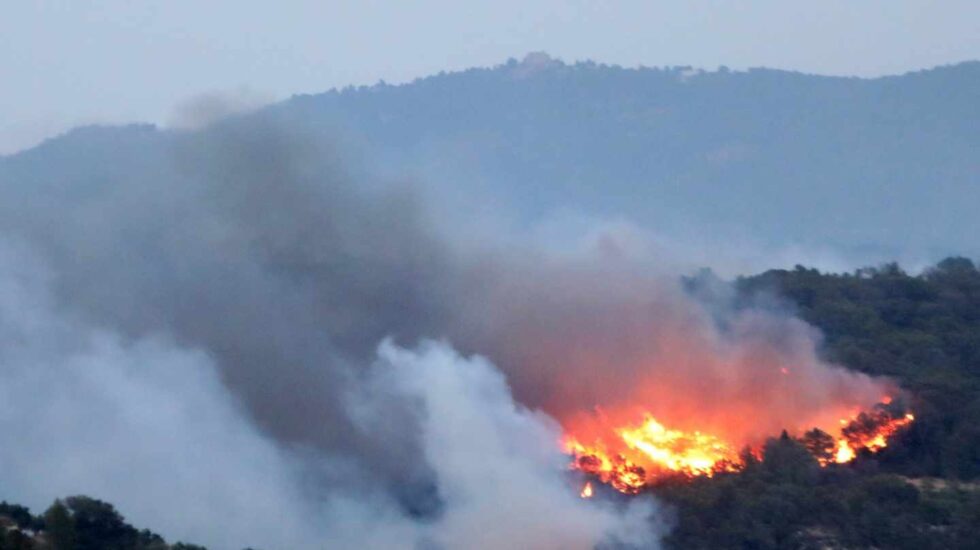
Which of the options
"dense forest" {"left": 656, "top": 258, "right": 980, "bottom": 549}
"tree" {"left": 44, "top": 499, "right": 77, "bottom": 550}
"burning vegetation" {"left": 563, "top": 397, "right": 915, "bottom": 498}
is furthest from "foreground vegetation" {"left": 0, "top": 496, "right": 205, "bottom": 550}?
"burning vegetation" {"left": 563, "top": 397, "right": 915, "bottom": 498}

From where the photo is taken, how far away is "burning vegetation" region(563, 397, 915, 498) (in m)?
34.9

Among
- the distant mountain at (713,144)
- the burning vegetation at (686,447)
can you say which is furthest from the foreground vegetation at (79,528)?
the distant mountain at (713,144)

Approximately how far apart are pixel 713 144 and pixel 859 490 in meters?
149

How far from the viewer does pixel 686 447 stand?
1436 inches

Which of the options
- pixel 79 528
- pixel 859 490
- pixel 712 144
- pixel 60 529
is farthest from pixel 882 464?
pixel 712 144

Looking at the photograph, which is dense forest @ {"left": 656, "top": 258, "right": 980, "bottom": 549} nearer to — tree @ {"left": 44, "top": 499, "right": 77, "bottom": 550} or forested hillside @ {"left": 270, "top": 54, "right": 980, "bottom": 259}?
tree @ {"left": 44, "top": 499, "right": 77, "bottom": 550}

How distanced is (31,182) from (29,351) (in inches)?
669

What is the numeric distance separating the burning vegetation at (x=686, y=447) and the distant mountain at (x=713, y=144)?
98.6m

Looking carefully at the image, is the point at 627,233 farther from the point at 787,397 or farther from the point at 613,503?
the point at 613,503

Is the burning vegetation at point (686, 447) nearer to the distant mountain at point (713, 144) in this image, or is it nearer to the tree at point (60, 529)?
the tree at point (60, 529)

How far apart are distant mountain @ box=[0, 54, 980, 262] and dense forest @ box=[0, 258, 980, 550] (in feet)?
301

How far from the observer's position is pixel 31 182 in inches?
2142

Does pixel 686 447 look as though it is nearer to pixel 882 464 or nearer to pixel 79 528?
pixel 882 464

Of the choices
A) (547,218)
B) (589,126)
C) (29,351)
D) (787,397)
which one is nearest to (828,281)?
(787,397)
